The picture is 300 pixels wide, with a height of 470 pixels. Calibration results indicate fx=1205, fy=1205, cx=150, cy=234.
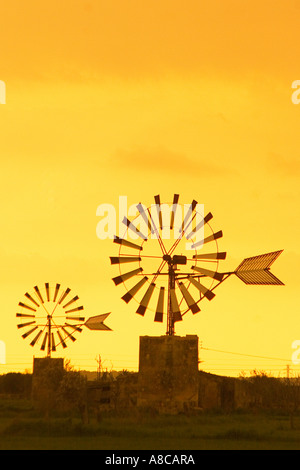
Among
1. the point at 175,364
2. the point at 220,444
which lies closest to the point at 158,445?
the point at 220,444

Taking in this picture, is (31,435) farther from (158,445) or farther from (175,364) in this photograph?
(175,364)

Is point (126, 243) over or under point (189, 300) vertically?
over

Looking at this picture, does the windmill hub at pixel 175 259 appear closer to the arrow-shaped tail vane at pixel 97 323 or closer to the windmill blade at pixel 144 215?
the windmill blade at pixel 144 215

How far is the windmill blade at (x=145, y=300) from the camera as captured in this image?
134ft

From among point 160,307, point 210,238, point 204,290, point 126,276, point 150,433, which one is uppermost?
point 210,238

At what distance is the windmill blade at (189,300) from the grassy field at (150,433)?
3.61 metres

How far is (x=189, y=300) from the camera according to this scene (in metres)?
41.2

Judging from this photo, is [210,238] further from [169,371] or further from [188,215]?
[169,371]

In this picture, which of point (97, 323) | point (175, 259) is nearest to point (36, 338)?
point (97, 323)

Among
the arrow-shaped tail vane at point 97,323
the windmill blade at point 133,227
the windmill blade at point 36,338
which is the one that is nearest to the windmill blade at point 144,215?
the windmill blade at point 133,227

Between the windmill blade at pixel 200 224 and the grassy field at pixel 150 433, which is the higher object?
the windmill blade at pixel 200 224

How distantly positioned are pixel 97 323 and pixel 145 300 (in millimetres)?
11376

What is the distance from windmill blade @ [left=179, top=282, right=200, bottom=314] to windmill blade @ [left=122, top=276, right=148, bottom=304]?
135 cm

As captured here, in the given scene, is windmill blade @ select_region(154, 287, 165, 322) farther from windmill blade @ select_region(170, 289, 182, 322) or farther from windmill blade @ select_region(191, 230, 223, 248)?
windmill blade @ select_region(191, 230, 223, 248)
